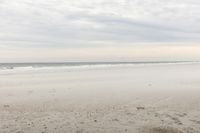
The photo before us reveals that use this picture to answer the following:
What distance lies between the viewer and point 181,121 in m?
7.82

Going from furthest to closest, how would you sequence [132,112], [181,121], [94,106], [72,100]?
[72,100] → [94,106] → [132,112] → [181,121]

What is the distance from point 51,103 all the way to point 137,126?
4599 mm

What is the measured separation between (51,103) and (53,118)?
290cm

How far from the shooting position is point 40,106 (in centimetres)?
1042

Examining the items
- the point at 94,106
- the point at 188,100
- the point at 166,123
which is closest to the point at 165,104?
the point at 188,100

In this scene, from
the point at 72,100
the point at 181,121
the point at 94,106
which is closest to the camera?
the point at 181,121

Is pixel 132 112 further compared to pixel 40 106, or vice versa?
pixel 40 106

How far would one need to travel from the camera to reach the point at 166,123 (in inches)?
299

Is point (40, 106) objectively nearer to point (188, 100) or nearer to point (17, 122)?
point (17, 122)

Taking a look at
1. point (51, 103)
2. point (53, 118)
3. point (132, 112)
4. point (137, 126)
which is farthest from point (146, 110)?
point (51, 103)

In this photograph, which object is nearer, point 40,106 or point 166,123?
point 166,123

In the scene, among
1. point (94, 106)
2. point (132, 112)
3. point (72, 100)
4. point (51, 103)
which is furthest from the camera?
point (72, 100)

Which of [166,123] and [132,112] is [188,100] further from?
[166,123]

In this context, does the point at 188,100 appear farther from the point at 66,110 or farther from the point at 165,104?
the point at 66,110
